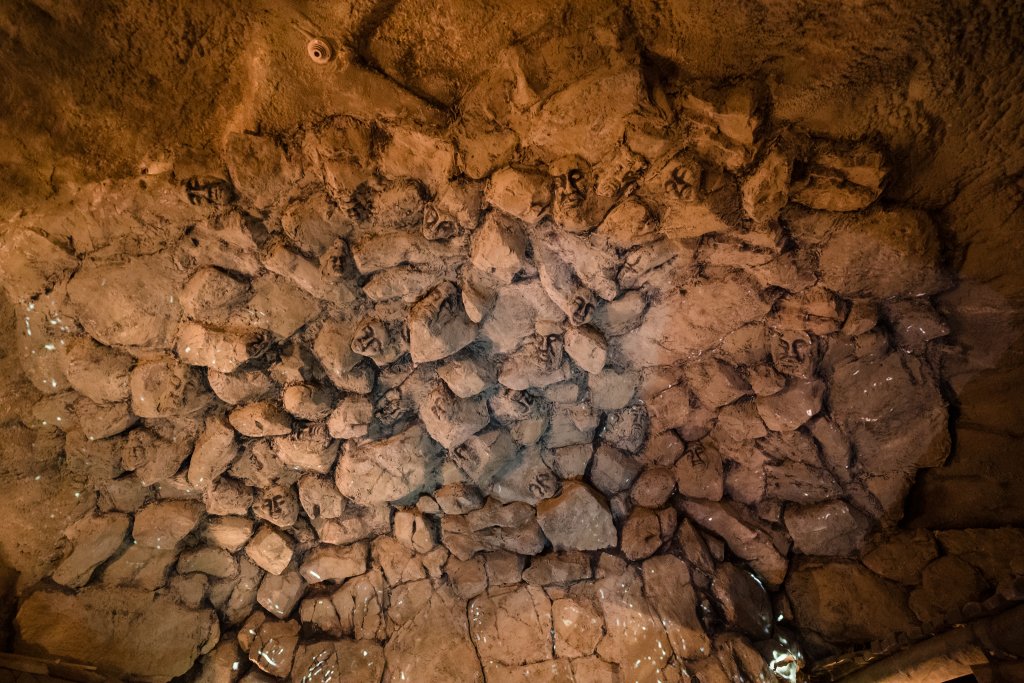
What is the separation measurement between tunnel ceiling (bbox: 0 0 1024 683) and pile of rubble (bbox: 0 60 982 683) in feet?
0.07

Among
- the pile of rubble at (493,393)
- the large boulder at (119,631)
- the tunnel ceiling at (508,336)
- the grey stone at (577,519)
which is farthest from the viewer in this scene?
the grey stone at (577,519)

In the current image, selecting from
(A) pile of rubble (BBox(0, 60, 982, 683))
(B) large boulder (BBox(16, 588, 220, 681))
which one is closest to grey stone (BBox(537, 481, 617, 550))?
(A) pile of rubble (BBox(0, 60, 982, 683))

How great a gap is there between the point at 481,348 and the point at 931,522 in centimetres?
305

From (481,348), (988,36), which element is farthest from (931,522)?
(481,348)

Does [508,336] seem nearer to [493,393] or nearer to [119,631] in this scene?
[493,393]

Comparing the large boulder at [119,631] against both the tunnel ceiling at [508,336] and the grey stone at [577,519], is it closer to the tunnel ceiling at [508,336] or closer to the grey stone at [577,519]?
the tunnel ceiling at [508,336]

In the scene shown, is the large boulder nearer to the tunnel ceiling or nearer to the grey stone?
the tunnel ceiling

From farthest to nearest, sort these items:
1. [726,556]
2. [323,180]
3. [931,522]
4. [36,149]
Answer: [726,556] < [931,522] < [323,180] < [36,149]

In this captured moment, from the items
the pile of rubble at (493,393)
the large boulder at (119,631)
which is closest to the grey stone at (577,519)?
the pile of rubble at (493,393)

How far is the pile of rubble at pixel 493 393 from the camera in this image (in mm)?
2389

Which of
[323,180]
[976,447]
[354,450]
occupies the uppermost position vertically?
[323,180]

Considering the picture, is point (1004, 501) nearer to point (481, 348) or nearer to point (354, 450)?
point (481, 348)

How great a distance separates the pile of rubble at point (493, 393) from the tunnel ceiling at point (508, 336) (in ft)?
0.07

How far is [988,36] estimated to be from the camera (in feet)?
6.63
